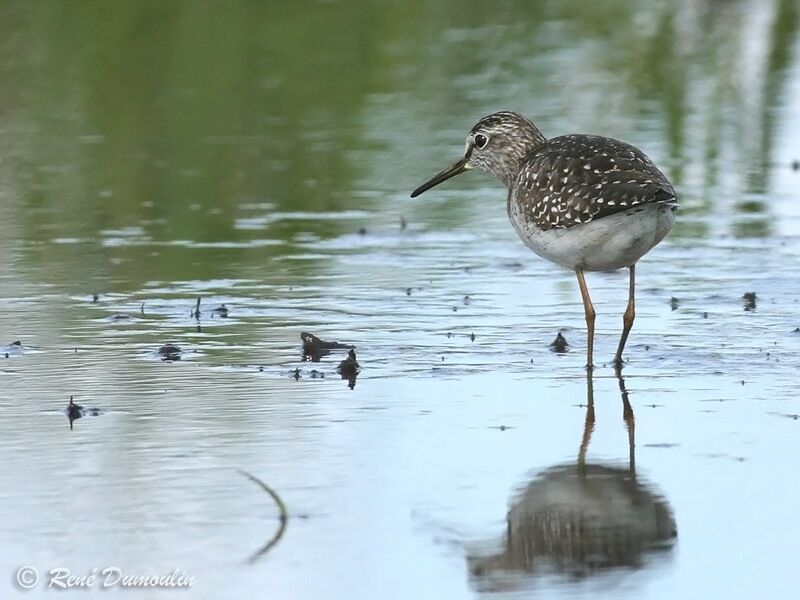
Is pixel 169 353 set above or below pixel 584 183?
below

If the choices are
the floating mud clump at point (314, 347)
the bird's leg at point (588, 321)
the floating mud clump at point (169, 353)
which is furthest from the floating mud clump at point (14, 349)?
the bird's leg at point (588, 321)

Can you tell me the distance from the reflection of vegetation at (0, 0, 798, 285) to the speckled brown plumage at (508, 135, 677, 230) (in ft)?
7.58

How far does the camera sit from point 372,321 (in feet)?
29.9

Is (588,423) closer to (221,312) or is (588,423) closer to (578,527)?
(578,527)

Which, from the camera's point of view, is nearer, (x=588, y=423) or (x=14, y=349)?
(x=588, y=423)

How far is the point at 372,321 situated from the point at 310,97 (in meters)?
7.39

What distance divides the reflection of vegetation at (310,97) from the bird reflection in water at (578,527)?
4.54m

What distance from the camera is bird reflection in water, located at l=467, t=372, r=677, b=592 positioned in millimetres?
5340

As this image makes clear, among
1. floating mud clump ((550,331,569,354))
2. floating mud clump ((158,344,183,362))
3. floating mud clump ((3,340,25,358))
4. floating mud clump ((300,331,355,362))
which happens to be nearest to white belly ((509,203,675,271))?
floating mud clump ((550,331,569,354))

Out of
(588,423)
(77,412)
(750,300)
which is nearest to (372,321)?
(750,300)

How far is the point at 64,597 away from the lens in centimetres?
510

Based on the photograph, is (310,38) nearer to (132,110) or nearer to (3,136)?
(132,110)

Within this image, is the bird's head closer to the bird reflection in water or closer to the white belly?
the white belly

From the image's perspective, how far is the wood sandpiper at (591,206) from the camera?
8.14m
